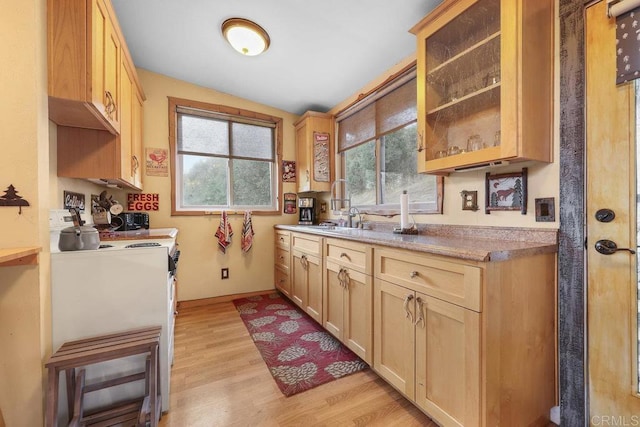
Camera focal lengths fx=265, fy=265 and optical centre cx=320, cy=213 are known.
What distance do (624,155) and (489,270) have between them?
800 mm

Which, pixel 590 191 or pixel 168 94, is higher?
pixel 168 94

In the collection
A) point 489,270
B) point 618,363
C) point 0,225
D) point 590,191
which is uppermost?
point 590,191

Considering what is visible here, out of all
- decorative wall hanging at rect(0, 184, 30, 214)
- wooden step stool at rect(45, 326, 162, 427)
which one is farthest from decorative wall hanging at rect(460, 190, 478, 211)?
decorative wall hanging at rect(0, 184, 30, 214)

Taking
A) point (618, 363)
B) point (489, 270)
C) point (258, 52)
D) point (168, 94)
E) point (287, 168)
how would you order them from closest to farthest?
1. point (489, 270)
2. point (618, 363)
3. point (258, 52)
4. point (168, 94)
5. point (287, 168)

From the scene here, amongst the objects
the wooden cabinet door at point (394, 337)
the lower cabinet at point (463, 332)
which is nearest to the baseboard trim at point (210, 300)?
the lower cabinet at point (463, 332)

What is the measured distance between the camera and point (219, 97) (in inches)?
127

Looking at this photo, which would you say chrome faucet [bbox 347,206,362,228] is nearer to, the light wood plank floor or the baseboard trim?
the light wood plank floor

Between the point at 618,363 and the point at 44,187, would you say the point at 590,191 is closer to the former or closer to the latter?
the point at 618,363

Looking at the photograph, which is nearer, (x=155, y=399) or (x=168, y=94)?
(x=155, y=399)

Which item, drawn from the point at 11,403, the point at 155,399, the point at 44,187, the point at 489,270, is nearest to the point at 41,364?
the point at 11,403

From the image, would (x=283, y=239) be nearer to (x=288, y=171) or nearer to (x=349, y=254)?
(x=288, y=171)

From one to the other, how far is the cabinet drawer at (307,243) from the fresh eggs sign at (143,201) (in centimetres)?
154

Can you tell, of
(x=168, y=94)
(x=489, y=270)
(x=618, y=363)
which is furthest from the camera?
(x=168, y=94)

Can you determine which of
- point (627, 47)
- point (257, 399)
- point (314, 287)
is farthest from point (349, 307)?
point (627, 47)
